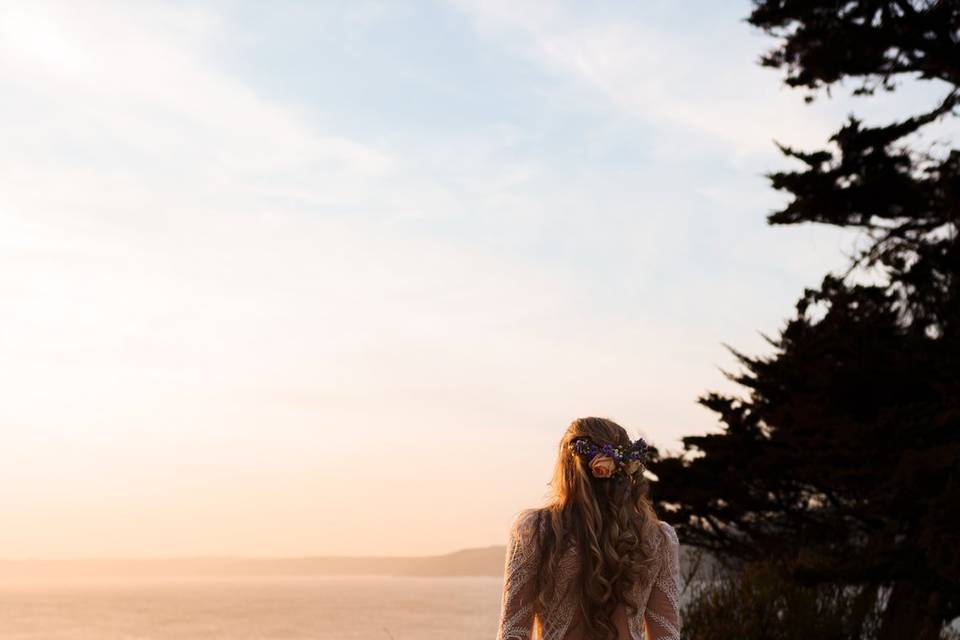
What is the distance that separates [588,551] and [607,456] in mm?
357

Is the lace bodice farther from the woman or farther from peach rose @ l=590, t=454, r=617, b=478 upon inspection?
peach rose @ l=590, t=454, r=617, b=478

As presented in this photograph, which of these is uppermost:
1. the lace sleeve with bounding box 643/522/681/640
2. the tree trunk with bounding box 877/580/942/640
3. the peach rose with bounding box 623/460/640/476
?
the peach rose with bounding box 623/460/640/476

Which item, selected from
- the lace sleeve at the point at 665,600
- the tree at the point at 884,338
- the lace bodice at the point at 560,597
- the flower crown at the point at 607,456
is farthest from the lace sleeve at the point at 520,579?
the tree at the point at 884,338

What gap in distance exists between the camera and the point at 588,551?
4.30 meters

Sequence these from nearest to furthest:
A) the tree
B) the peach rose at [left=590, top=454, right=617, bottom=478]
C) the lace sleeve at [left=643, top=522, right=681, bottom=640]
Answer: the peach rose at [left=590, top=454, right=617, bottom=478] → the lace sleeve at [left=643, top=522, right=681, bottom=640] → the tree

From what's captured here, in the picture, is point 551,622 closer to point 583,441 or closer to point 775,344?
point 583,441

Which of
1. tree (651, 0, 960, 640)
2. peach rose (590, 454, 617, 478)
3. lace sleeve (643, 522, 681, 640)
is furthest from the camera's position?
tree (651, 0, 960, 640)

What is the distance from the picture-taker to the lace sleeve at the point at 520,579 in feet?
14.3

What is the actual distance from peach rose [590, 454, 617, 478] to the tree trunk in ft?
32.7

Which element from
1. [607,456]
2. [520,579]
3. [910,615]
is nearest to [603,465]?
[607,456]

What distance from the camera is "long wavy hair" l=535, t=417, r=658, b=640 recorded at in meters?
4.31

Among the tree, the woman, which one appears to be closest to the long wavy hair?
the woman

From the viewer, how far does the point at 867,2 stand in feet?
46.9

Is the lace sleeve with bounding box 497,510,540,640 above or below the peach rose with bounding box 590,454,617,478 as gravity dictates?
below
